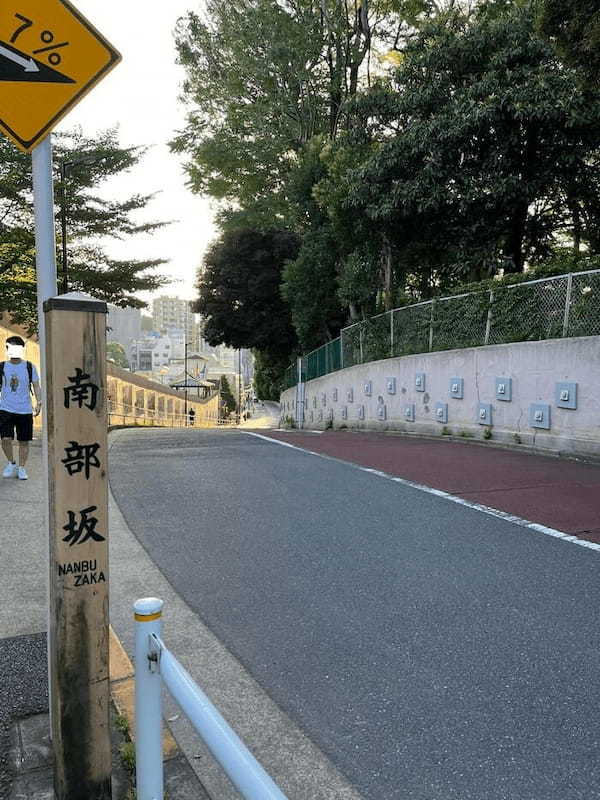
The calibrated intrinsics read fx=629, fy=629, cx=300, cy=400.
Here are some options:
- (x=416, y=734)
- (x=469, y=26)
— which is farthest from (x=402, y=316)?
(x=416, y=734)

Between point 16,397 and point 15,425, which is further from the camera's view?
point 15,425

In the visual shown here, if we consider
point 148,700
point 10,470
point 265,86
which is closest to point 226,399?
point 265,86

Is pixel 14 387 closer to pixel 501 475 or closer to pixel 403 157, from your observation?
pixel 501 475

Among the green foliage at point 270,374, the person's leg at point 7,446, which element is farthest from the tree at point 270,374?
the person's leg at point 7,446

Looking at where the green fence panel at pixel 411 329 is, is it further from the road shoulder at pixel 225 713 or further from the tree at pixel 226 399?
the tree at pixel 226 399

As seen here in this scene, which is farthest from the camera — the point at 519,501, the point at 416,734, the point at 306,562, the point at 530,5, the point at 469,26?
the point at 469,26

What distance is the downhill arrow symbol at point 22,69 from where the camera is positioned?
2334 mm

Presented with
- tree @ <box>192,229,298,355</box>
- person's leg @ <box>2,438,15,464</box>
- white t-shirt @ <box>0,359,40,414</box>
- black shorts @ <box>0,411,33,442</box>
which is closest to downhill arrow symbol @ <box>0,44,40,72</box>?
white t-shirt @ <box>0,359,40,414</box>

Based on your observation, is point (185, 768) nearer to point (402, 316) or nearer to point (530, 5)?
point (402, 316)

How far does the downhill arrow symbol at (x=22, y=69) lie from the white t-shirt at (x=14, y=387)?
5.20m

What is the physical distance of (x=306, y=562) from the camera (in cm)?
479

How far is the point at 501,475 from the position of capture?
Answer: 8.19 metres

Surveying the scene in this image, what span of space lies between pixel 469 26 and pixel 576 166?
4337 millimetres

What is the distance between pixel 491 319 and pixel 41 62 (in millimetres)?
10675
